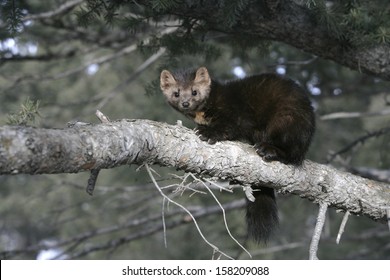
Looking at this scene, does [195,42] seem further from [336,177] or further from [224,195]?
[224,195]

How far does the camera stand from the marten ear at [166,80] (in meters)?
5.66

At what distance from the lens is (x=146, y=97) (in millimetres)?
6336

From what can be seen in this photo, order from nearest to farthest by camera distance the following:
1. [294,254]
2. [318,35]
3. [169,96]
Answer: [318,35] < [169,96] < [294,254]

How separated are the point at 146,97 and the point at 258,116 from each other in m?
1.55

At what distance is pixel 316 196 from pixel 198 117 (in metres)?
1.46

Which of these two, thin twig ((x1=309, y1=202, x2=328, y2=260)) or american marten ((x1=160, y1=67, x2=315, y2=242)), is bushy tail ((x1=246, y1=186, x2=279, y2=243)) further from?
thin twig ((x1=309, y1=202, x2=328, y2=260))

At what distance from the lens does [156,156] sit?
3752mm

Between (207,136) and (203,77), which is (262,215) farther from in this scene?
(203,77)

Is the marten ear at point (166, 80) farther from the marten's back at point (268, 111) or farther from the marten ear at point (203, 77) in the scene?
the marten's back at point (268, 111)

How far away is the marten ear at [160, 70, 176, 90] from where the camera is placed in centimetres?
566

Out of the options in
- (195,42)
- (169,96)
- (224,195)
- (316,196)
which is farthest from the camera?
(224,195)

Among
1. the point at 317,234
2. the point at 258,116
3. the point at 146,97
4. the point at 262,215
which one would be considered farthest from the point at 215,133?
the point at 146,97

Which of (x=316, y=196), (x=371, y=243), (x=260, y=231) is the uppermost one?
(x=316, y=196)

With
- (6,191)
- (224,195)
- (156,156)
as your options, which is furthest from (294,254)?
(156,156)
